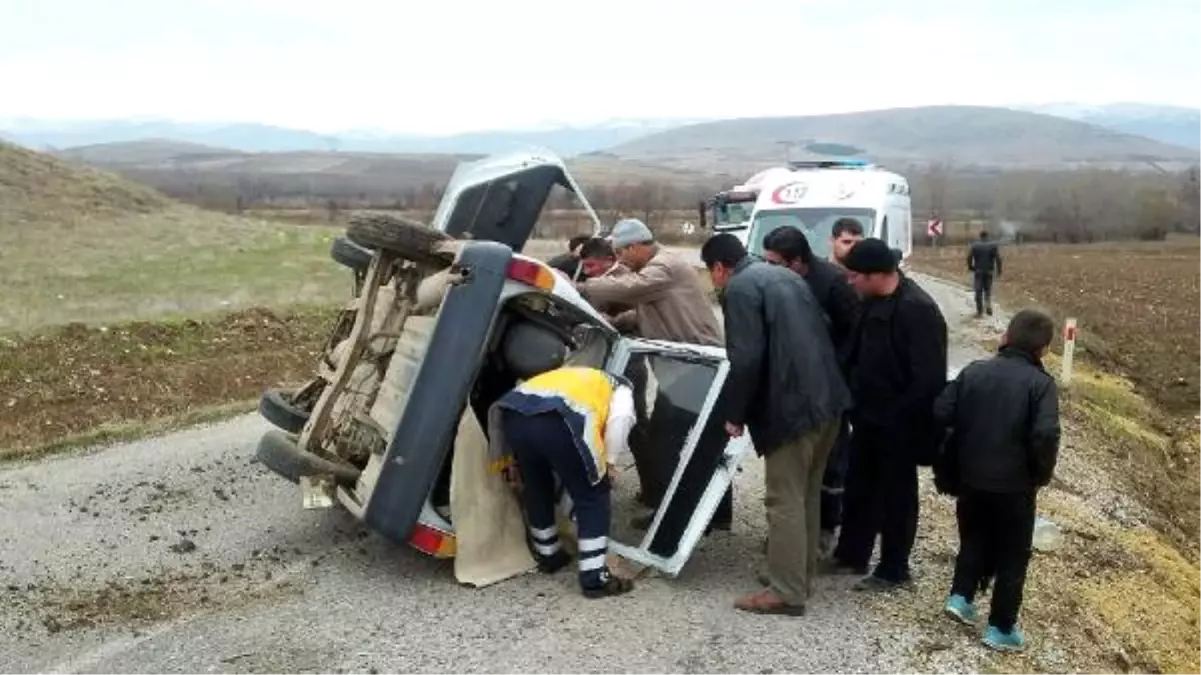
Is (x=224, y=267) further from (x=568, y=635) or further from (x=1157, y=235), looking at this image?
(x=1157, y=235)

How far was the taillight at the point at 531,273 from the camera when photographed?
6719 millimetres

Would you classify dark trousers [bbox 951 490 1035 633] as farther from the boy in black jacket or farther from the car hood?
the car hood

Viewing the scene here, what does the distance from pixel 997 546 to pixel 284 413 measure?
4.32m

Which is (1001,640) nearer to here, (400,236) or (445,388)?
(445,388)

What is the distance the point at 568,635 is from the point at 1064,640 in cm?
261

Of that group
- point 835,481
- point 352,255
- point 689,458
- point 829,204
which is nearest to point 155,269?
point 829,204

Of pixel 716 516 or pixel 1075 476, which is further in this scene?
pixel 1075 476

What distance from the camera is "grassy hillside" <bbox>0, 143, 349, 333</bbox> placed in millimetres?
23391

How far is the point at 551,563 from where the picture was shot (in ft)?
22.7

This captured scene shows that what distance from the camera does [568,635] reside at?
608 cm

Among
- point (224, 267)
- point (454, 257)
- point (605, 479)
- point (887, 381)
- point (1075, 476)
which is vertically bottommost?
point (224, 267)

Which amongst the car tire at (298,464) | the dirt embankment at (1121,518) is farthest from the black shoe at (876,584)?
the car tire at (298,464)

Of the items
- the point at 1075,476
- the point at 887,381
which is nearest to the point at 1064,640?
the point at 887,381

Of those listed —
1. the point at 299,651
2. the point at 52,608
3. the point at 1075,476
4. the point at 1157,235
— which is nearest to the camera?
the point at 299,651
